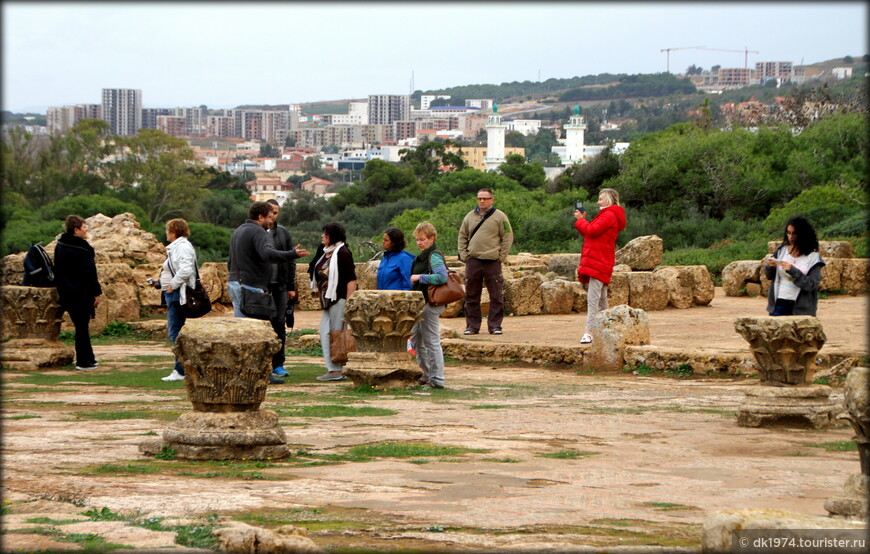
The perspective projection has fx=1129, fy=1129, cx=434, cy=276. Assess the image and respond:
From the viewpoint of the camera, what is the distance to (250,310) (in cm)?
1113

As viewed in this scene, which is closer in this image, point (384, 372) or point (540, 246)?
point (384, 372)

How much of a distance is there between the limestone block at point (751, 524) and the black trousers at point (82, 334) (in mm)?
9261

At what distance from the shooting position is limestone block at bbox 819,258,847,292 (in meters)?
18.4

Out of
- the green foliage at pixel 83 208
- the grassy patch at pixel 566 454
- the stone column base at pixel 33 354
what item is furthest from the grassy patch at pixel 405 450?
the green foliage at pixel 83 208

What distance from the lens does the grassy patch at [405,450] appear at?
25.1 feet

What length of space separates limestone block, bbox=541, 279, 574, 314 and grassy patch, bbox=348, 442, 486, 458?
9.74 metres

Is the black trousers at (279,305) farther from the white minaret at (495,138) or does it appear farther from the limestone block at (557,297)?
the white minaret at (495,138)

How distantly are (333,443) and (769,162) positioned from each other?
2630 cm

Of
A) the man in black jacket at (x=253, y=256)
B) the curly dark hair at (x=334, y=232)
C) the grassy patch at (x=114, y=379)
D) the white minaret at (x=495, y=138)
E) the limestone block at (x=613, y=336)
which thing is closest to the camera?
the man in black jacket at (x=253, y=256)

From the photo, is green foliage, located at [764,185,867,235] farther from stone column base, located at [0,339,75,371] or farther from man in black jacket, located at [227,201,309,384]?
stone column base, located at [0,339,75,371]

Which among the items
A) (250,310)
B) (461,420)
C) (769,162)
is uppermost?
(769,162)

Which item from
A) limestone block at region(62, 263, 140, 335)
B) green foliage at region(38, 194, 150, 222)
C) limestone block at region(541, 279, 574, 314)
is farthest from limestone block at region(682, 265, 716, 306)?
green foliage at region(38, 194, 150, 222)

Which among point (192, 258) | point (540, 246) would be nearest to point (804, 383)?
point (192, 258)

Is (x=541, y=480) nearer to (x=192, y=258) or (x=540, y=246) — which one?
(x=192, y=258)
